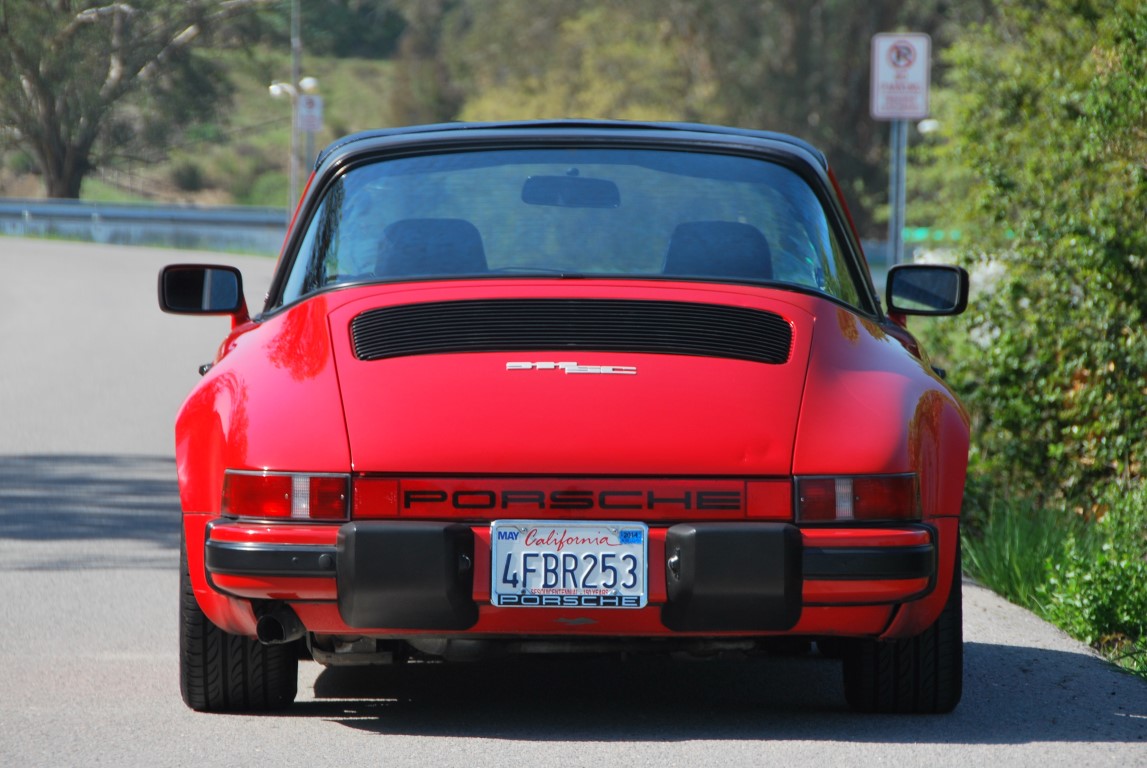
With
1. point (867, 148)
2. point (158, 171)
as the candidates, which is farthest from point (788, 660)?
point (158, 171)

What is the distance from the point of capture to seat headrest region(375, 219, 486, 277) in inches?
186

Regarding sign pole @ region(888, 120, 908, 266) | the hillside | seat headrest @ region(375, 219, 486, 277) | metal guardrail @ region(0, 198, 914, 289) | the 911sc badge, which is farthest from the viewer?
the hillside

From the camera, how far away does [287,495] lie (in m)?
4.06

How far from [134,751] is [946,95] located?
29.3m

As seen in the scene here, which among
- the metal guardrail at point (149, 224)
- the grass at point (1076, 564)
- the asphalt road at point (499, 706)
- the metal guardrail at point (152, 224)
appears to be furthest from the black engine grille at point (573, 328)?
the metal guardrail at point (149, 224)

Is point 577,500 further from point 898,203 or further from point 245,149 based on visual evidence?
point 245,149

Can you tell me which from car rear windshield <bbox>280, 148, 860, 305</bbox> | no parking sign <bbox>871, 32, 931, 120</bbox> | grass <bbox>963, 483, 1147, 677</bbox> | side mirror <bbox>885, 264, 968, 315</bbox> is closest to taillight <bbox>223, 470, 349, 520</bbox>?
car rear windshield <bbox>280, 148, 860, 305</bbox>

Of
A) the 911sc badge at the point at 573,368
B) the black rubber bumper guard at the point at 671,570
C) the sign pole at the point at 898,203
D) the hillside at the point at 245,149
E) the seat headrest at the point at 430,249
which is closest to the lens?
the black rubber bumper guard at the point at 671,570

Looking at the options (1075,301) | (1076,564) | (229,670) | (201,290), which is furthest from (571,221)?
(1075,301)

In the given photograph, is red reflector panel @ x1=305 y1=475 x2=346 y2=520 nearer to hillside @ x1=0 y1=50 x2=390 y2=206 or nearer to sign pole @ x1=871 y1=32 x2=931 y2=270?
sign pole @ x1=871 y1=32 x2=931 y2=270

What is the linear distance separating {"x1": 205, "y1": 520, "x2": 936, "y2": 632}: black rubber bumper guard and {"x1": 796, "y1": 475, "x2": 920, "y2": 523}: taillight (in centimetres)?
7

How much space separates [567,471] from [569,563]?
211 millimetres

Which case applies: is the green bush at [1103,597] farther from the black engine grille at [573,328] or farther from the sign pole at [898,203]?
the sign pole at [898,203]

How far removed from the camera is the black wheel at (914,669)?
4465 mm
